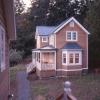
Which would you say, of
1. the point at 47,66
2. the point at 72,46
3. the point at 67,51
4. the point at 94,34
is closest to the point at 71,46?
the point at 72,46

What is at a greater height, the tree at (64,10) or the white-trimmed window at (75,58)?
the tree at (64,10)

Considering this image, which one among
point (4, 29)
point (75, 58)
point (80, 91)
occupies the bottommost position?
point (80, 91)

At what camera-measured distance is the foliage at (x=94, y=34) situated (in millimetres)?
39062

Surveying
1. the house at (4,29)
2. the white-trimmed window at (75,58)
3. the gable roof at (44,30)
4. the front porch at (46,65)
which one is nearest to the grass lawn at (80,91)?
the white-trimmed window at (75,58)

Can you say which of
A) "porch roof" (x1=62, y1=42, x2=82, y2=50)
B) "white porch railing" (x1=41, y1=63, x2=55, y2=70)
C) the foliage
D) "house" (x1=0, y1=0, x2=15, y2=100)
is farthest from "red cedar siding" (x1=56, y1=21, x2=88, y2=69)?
"house" (x1=0, y1=0, x2=15, y2=100)

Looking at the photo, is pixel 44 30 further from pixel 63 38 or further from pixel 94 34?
pixel 63 38

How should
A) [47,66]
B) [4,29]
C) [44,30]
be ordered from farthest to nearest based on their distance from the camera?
[44,30] < [47,66] < [4,29]

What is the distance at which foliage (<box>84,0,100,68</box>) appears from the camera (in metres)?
39.1

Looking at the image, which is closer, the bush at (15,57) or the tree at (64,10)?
Result: the bush at (15,57)

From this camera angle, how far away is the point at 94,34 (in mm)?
41062

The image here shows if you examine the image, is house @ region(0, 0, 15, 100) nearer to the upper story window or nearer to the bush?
the upper story window

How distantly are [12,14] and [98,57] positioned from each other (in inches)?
1278

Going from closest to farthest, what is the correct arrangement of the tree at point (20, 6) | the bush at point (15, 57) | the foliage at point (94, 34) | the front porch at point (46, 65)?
the front porch at point (46, 65)
the foliage at point (94, 34)
the bush at point (15, 57)
the tree at point (20, 6)

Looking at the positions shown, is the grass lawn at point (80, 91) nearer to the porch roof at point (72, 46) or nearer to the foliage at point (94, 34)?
the porch roof at point (72, 46)
